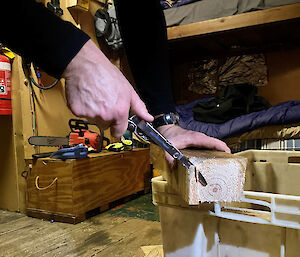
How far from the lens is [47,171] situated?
1.39 metres

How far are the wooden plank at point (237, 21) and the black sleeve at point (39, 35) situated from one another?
139 centimetres

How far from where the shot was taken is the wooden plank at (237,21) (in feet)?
4.70

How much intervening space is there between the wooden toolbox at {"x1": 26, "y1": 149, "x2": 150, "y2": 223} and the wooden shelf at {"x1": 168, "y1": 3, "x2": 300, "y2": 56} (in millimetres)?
895

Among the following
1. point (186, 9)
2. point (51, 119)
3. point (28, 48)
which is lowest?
point (51, 119)

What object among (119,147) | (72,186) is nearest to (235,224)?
(72,186)

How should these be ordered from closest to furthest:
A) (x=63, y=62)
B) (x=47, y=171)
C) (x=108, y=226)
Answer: (x=63, y=62)
(x=108, y=226)
(x=47, y=171)

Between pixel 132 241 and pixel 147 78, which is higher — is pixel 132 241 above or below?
below

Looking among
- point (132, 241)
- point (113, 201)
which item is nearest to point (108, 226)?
point (132, 241)

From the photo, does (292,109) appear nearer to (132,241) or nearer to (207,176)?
(132,241)

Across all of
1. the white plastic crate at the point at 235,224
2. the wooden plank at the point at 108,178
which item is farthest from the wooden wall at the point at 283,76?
the white plastic crate at the point at 235,224

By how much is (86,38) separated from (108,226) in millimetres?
1023

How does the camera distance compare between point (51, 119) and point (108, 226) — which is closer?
point (108, 226)

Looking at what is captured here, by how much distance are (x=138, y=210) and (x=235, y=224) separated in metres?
1.08

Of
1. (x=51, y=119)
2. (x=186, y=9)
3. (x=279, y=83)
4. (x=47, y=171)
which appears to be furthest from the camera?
(x=279, y=83)
